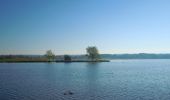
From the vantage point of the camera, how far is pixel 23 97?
3950 cm

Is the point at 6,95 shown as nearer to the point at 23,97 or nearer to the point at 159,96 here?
the point at 23,97

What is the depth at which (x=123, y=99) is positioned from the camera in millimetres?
37406

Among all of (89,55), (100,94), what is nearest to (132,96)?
(100,94)

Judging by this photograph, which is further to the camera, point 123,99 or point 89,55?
point 89,55

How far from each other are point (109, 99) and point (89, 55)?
160374mm

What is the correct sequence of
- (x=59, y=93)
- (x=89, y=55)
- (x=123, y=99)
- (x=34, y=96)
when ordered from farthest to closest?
(x=89, y=55) < (x=59, y=93) < (x=34, y=96) < (x=123, y=99)

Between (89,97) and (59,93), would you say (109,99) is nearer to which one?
(89,97)

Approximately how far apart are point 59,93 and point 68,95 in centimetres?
275

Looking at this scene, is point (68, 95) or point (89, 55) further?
point (89, 55)

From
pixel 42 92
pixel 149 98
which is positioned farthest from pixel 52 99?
pixel 149 98

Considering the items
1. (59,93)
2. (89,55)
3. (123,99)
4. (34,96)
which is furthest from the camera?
(89,55)

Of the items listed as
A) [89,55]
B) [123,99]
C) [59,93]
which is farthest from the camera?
[89,55]

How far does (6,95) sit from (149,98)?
23.2 metres

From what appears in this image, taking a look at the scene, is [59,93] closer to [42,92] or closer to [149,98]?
[42,92]
